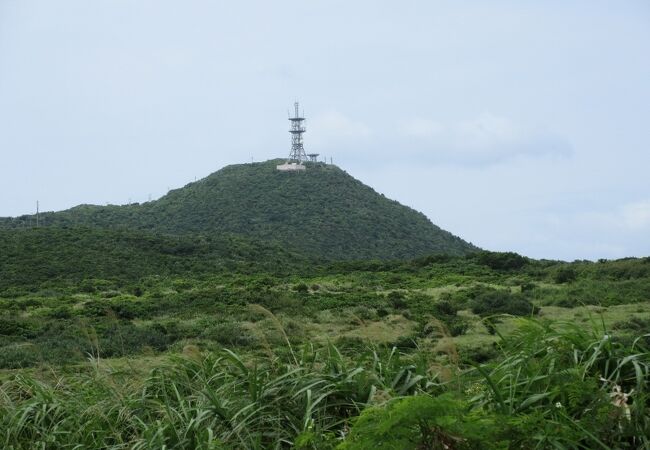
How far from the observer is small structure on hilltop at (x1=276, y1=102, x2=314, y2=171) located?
82.6 meters

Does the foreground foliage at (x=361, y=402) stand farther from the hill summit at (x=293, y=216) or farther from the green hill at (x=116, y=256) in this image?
the hill summit at (x=293, y=216)

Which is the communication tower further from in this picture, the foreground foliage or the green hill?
the foreground foliage

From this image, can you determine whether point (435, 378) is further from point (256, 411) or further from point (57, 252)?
point (57, 252)

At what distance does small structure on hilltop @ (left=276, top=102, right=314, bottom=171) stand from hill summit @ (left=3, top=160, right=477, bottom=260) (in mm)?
1096

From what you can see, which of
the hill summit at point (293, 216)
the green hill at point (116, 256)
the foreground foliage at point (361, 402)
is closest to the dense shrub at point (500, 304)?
the foreground foliage at point (361, 402)

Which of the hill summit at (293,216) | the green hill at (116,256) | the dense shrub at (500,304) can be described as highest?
the hill summit at (293,216)

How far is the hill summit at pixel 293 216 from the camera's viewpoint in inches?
2608

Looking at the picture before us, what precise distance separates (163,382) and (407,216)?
68666 millimetres

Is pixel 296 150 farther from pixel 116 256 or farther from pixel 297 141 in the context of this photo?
pixel 116 256

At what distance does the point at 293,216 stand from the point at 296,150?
17.1 metres

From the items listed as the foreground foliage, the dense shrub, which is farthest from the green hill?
the foreground foliage

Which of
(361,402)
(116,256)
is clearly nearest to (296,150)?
(116,256)

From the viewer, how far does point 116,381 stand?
25.0 feet

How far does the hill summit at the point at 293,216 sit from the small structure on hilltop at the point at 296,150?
43.2 inches
